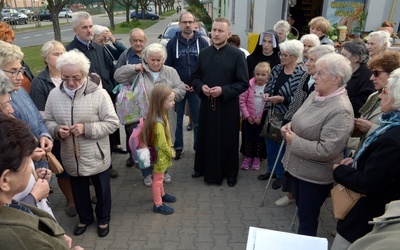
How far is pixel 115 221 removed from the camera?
136 inches

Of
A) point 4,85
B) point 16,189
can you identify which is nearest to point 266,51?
point 4,85

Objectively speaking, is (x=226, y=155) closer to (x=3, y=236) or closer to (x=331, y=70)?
(x=331, y=70)

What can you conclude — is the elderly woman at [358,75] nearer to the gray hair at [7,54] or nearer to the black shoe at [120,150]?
the gray hair at [7,54]

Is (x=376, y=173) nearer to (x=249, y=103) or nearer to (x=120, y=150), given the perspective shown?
(x=249, y=103)

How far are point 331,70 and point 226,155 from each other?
2.03m

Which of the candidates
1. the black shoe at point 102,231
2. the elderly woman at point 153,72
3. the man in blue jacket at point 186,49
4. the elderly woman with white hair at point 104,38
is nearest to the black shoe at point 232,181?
the elderly woman at point 153,72

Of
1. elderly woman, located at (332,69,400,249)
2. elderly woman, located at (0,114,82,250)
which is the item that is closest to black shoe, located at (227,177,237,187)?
elderly woman, located at (332,69,400,249)

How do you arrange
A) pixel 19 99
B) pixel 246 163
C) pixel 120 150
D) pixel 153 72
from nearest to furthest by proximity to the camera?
pixel 19 99, pixel 153 72, pixel 246 163, pixel 120 150

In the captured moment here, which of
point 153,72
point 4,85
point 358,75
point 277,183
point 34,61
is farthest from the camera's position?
point 34,61

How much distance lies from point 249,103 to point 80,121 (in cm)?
236

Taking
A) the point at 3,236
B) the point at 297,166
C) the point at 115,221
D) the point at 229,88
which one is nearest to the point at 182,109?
the point at 229,88

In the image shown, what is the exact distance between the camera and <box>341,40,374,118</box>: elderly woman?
3275mm

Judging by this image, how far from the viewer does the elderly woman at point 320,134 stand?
2402mm

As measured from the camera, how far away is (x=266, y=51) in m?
4.49
